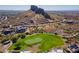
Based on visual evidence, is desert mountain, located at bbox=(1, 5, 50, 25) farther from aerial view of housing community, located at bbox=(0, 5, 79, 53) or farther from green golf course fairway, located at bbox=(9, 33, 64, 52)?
green golf course fairway, located at bbox=(9, 33, 64, 52)

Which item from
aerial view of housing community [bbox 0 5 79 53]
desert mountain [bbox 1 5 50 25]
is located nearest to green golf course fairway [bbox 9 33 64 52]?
aerial view of housing community [bbox 0 5 79 53]

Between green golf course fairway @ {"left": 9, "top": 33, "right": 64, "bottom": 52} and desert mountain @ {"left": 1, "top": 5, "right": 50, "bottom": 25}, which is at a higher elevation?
desert mountain @ {"left": 1, "top": 5, "right": 50, "bottom": 25}

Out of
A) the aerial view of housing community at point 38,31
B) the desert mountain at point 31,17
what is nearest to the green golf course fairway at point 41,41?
the aerial view of housing community at point 38,31

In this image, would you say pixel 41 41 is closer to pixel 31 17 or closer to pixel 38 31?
pixel 38 31

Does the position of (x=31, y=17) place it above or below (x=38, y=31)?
above

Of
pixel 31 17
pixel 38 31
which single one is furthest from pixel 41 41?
pixel 31 17
